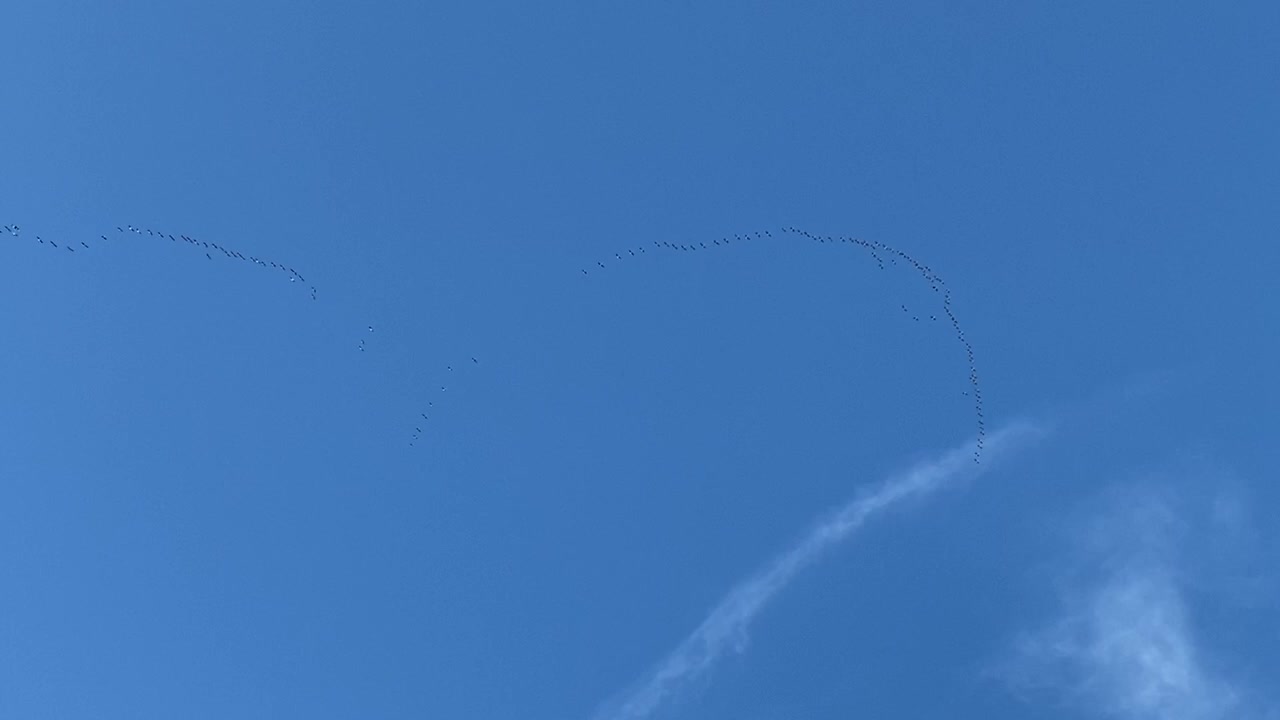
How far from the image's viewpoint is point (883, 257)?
96.5ft

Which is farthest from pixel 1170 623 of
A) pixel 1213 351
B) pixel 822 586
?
pixel 822 586

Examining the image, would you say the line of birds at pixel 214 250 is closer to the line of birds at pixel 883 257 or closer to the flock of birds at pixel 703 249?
the flock of birds at pixel 703 249

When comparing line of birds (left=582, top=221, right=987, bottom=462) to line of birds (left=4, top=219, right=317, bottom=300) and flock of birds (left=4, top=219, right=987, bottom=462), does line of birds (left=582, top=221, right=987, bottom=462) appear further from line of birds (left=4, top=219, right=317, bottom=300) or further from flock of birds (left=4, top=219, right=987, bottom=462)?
line of birds (left=4, top=219, right=317, bottom=300)

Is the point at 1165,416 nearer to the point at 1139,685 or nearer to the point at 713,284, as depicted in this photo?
the point at 1139,685

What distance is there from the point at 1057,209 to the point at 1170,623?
1195 cm

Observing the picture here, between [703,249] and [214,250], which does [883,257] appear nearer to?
[703,249]

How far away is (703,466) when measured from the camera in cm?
2861

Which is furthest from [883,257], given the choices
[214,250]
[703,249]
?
[214,250]

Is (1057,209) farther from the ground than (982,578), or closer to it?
farther from the ground

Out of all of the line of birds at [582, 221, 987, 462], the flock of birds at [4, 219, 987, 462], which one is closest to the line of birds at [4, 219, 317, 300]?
the flock of birds at [4, 219, 987, 462]

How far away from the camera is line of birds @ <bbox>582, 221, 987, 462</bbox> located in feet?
94.0

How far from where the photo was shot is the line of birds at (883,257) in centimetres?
2864

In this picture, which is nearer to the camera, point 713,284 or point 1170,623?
point 1170,623

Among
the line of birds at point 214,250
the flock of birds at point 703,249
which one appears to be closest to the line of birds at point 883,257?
the flock of birds at point 703,249
